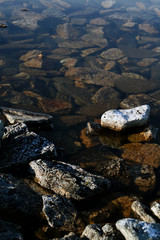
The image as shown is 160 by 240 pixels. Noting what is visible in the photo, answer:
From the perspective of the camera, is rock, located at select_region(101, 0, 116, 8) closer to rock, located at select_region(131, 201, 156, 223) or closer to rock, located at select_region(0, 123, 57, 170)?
rock, located at select_region(0, 123, 57, 170)

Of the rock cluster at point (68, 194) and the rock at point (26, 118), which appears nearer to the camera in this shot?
the rock cluster at point (68, 194)

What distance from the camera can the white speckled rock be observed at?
6413 mm

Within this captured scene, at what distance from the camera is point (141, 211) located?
3855 mm

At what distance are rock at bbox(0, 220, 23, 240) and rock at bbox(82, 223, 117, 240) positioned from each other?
0.95 meters

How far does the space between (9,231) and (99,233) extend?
4.17 ft

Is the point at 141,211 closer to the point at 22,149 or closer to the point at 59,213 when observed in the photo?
the point at 59,213

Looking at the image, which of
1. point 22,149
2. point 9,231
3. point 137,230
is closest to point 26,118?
point 22,149

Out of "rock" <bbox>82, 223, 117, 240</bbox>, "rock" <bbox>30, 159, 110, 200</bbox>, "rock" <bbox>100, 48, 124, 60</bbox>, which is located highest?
"rock" <bbox>82, 223, 117, 240</bbox>

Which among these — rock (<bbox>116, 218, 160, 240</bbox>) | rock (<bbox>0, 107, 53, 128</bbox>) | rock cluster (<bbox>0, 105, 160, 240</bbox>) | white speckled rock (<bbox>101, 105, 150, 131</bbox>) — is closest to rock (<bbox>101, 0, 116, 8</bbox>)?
white speckled rock (<bbox>101, 105, 150, 131</bbox>)

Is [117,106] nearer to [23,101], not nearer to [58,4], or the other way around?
[23,101]

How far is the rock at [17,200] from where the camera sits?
350cm

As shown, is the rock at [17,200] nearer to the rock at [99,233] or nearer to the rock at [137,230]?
the rock at [99,233]

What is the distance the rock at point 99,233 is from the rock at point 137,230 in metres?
0.15

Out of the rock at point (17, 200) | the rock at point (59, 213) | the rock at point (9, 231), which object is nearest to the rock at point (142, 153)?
the rock at point (59, 213)
